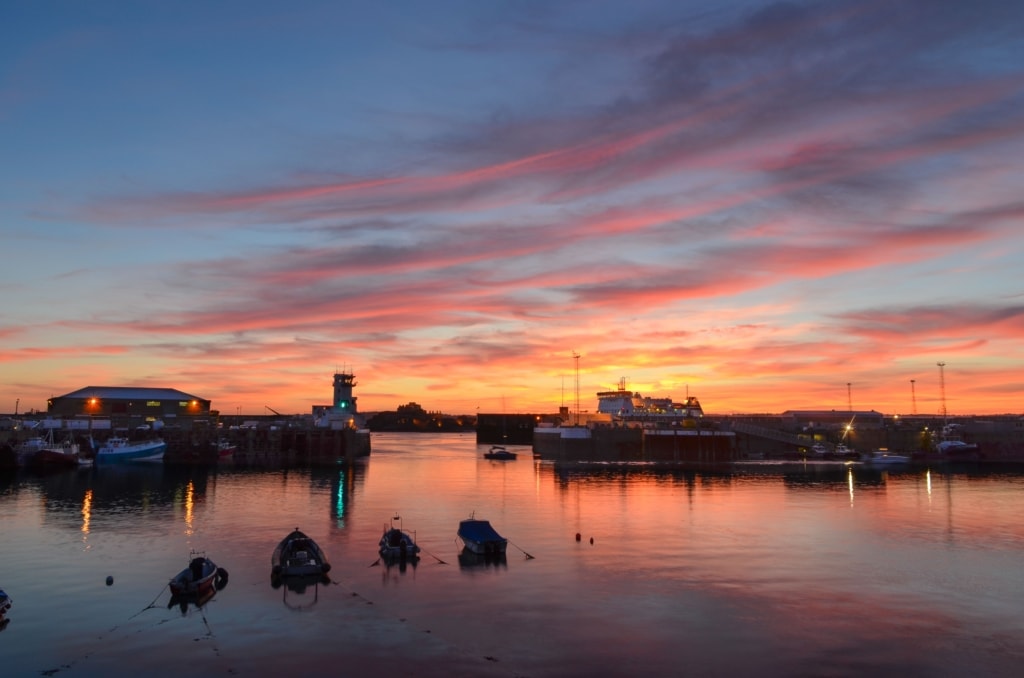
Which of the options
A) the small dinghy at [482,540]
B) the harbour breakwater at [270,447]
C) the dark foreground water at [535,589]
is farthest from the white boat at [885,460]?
the small dinghy at [482,540]

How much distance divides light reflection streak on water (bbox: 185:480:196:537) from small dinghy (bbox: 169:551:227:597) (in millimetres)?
21541

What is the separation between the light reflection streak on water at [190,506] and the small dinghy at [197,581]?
21.5m

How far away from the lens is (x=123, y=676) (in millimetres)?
33562

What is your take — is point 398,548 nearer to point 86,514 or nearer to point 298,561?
point 298,561

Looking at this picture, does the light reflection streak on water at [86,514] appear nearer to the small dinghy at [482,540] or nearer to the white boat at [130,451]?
the small dinghy at [482,540]

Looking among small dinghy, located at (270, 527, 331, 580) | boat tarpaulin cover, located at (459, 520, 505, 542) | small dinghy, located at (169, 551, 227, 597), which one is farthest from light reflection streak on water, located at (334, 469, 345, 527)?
small dinghy, located at (169, 551, 227, 597)

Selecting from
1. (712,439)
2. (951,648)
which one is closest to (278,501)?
(951,648)

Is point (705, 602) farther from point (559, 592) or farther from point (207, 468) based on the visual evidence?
point (207, 468)

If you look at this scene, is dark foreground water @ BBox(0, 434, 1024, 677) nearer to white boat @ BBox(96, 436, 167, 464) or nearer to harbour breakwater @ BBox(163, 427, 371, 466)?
white boat @ BBox(96, 436, 167, 464)

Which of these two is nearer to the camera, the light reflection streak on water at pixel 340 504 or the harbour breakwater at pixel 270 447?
the light reflection streak on water at pixel 340 504

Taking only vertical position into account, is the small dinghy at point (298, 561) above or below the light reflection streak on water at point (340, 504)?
above

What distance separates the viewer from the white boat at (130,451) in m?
143

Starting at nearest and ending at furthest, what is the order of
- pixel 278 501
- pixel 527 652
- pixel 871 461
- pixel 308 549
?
pixel 527 652 < pixel 308 549 < pixel 278 501 < pixel 871 461

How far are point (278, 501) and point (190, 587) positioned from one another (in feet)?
160
